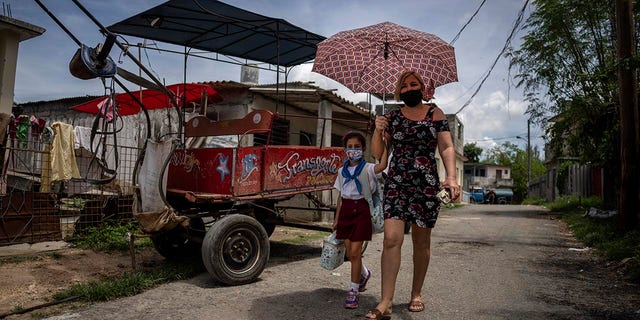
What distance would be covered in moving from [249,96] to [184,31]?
4.24 metres

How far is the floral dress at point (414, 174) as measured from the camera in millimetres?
3715

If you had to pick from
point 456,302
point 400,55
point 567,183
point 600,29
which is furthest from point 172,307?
point 567,183

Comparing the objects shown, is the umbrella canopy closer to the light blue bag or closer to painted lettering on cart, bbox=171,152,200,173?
painted lettering on cart, bbox=171,152,200,173

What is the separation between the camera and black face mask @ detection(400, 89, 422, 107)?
3855 millimetres

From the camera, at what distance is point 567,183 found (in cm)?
2575

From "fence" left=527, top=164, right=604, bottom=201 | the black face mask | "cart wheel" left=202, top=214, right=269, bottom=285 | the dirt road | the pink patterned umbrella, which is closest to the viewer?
the black face mask

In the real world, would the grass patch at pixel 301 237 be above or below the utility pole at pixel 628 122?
below

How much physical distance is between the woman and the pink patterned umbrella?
1.03m

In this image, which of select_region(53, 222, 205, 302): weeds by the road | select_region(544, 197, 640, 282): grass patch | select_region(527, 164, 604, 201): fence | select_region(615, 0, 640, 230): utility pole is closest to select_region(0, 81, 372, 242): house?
select_region(53, 222, 205, 302): weeds by the road

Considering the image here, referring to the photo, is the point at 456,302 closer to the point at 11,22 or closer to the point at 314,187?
the point at 314,187

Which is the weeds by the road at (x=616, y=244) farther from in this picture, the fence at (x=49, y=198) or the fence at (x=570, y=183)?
the fence at (x=49, y=198)

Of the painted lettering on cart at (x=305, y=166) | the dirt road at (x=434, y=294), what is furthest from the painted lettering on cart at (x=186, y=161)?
the dirt road at (x=434, y=294)

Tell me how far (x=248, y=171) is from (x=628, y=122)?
262 inches

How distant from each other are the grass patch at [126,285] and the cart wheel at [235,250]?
0.66m
